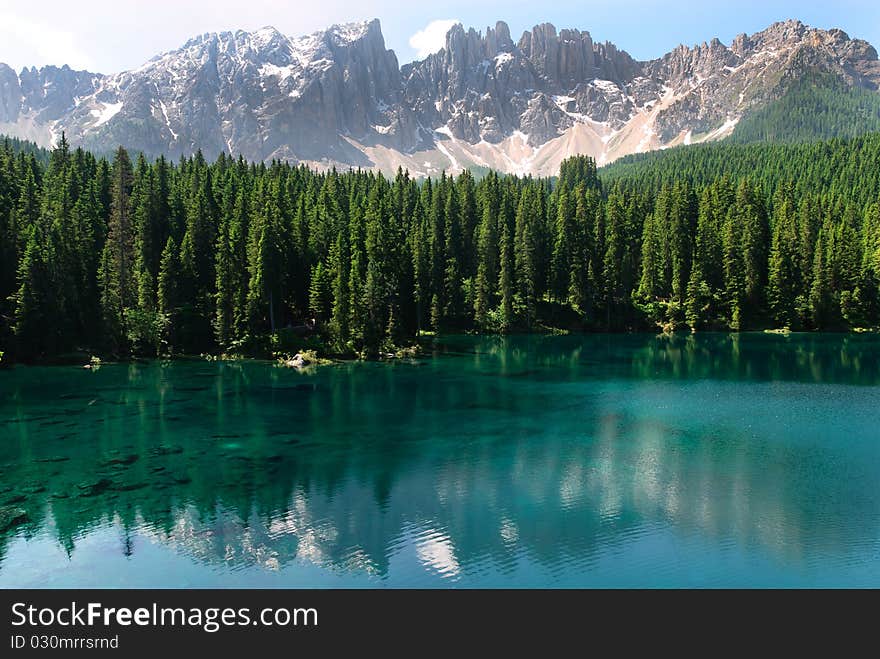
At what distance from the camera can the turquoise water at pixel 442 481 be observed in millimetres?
Answer: 28312

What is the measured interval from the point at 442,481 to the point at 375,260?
62604 millimetres

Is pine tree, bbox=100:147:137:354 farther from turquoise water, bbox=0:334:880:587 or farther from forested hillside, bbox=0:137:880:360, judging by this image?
turquoise water, bbox=0:334:880:587

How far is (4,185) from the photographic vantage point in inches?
4392

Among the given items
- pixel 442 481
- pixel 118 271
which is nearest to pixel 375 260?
pixel 118 271

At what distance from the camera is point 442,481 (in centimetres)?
3934

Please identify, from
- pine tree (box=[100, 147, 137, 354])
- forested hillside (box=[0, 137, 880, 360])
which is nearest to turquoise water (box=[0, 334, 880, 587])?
pine tree (box=[100, 147, 137, 354])

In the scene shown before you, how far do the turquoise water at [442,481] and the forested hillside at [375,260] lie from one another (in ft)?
59.9

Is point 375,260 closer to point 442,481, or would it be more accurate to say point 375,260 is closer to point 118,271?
point 118,271

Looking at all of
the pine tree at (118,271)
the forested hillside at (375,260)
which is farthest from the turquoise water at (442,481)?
the forested hillside at (375,260)

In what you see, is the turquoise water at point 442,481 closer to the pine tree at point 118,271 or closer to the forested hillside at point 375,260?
the pine tree at point 118,271
